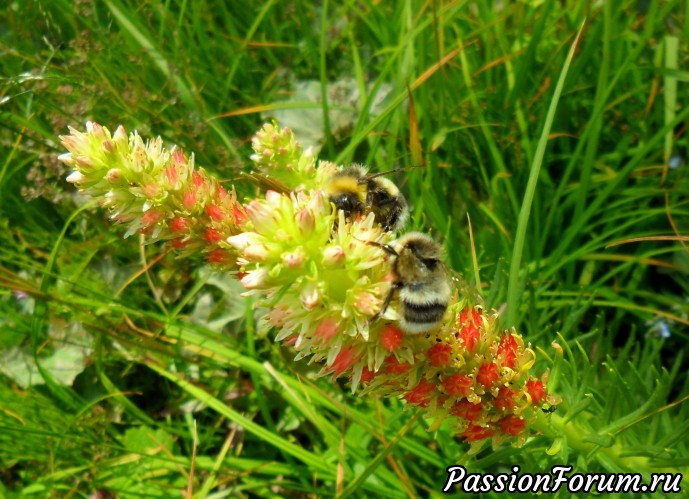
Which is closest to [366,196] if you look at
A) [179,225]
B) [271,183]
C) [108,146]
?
[271,183]

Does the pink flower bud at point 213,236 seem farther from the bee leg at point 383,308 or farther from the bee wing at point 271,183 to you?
the bee leg at point 383,308

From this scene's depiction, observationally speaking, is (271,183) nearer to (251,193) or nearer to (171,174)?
(171,174)

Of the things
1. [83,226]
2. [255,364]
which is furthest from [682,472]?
[83,226]

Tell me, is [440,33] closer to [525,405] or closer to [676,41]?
[676,41]

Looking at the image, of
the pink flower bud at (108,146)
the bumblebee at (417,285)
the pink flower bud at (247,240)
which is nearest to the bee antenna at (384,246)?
Result: the bumblebee at (417,285)

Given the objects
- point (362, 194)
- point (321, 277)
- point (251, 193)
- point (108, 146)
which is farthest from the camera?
point (251, 193)
